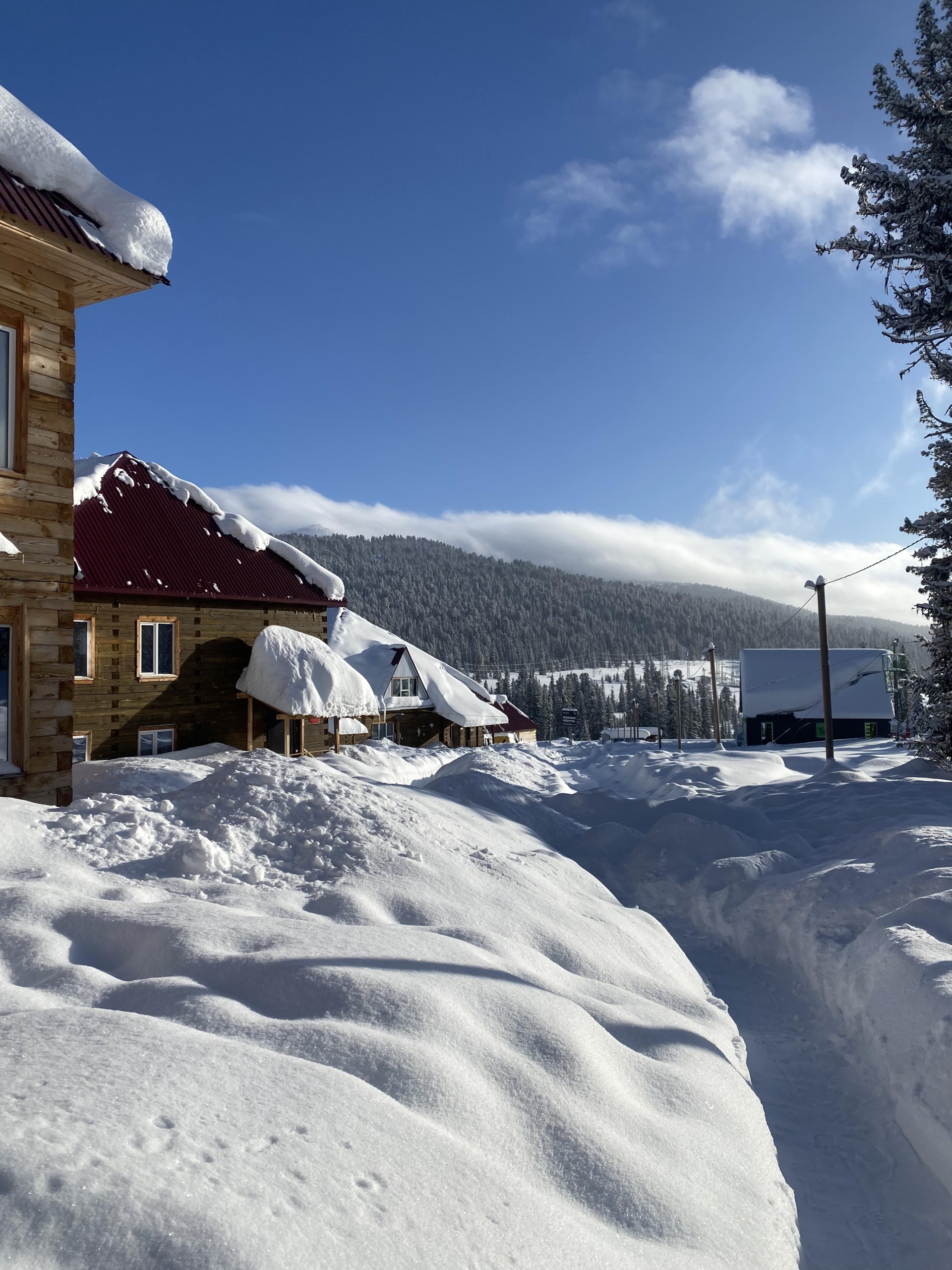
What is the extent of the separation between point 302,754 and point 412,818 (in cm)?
1267

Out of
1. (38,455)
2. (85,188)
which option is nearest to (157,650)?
(38,455)

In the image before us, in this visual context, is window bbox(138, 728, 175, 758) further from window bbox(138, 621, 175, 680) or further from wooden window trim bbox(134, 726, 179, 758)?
window bbox(138, 621, 175, 680)

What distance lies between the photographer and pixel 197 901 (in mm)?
5562

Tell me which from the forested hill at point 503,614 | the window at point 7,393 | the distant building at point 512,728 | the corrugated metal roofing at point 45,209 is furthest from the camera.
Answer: the forested hill at point 503,614

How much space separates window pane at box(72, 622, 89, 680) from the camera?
54.5 ft

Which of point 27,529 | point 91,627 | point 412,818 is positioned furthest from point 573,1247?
point 91,627

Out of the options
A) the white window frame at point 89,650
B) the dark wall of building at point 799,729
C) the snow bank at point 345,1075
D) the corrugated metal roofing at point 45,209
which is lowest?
the dark wall of building at point 799,729

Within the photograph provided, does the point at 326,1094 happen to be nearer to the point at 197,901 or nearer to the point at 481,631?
the point at 197,901

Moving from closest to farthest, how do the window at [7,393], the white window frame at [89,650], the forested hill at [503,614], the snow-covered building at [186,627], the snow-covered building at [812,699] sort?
the window at [7,393]
the white window frame at [89,650]
the snow-covered building at [186,627]
the snow-covered building at [812,699]
the forested hill at [503,614]

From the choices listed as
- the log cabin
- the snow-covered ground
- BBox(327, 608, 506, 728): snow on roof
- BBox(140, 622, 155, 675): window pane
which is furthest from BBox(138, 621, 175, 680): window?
BBox(327, 608, 506, 728): snow on roof

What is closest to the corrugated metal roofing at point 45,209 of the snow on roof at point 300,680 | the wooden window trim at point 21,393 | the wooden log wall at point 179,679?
the wooden window trim at point 21,393

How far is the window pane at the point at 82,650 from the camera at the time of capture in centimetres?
1662

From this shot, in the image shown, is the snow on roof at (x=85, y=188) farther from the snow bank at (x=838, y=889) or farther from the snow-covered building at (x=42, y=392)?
the snow bank at (x=838, y=889)

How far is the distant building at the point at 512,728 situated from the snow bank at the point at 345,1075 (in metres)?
45.0
